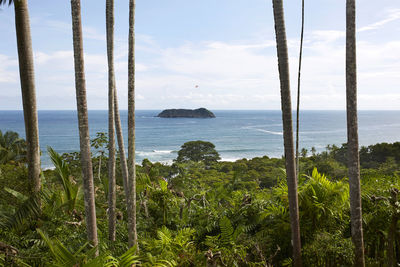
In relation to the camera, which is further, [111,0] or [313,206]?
[313,206]

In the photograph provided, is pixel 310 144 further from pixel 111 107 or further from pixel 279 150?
pixel 111 107

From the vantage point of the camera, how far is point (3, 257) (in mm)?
3297

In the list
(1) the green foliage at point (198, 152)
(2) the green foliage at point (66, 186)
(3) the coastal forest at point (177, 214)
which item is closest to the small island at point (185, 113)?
(1) the green foliage at point (198, 152)

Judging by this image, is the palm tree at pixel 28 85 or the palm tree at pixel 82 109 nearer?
the palm tree at pixel 82 109

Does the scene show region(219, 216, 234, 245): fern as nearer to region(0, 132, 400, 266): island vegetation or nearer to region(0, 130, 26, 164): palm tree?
region(0, 132, 400, 266): island vegetation

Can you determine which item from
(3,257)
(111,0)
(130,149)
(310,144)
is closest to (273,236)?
(130,149)

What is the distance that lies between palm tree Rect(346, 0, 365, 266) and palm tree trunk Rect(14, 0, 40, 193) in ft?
14.3

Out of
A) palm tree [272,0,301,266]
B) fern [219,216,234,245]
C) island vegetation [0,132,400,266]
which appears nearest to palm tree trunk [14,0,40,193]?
island vegetation [0,132,400,266]

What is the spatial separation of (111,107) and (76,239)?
5.73 ft

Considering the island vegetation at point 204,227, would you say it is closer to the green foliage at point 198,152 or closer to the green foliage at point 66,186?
the green foliage at point 66,186

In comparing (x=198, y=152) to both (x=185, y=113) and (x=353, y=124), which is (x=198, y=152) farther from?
(x=185, y=113)

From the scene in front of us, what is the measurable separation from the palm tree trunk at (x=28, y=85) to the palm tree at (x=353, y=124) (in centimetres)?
435

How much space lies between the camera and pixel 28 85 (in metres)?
4.79

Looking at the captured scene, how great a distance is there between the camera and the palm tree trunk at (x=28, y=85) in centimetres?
473
